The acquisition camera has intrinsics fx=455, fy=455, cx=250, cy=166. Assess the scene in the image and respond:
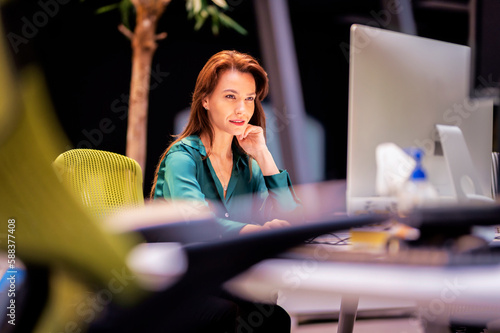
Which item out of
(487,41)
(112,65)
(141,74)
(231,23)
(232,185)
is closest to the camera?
(487,41)

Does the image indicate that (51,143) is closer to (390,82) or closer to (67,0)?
(390,82)

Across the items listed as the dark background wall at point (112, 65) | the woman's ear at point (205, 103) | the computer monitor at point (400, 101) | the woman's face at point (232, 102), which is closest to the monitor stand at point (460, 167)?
the computer monitor at point (400, 101)

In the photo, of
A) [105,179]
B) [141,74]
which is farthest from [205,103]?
[141,74]

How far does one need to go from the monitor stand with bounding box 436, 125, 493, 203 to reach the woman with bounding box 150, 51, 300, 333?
1.25ft

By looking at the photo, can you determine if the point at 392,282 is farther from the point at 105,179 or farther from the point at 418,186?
the point at 105,179

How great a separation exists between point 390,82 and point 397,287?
58 cm

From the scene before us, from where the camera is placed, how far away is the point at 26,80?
A: 276mm

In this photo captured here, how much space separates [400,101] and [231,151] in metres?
0.46

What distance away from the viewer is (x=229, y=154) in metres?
1.23

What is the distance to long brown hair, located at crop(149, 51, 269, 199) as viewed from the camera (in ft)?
4.07

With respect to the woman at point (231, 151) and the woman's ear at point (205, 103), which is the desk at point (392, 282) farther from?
the woman's ear at point (205, 103)

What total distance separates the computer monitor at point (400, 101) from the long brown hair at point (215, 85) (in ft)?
1.05

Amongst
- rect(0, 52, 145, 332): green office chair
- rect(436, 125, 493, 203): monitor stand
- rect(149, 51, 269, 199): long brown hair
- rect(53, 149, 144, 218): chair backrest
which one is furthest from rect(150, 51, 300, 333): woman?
rect(0, 52, 145, 332): green office chair

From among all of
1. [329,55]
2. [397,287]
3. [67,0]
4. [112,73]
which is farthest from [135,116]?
[397,287]
